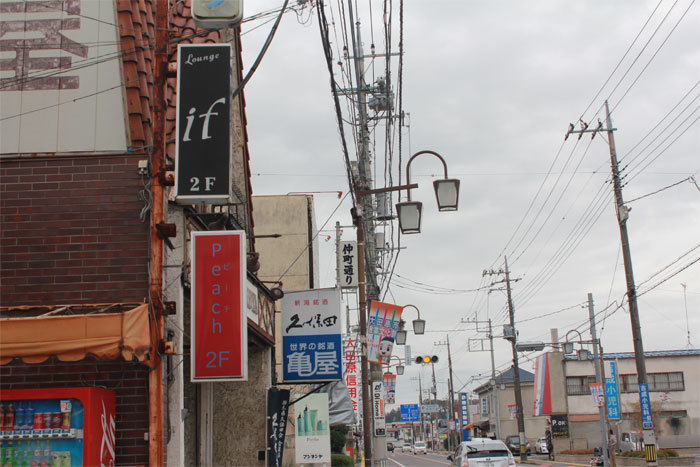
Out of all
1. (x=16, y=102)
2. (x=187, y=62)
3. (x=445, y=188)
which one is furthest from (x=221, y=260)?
(x=445, y=188)

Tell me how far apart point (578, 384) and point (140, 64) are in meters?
56.5

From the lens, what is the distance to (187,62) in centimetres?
894

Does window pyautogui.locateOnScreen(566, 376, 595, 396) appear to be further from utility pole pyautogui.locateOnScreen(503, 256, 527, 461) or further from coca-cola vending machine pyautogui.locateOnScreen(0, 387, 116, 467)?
coca-cola vending machine pyautogui.locateOnScreen(0, 387, 116, 467)

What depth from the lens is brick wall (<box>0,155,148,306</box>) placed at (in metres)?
8.73

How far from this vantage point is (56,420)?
776 centimetres

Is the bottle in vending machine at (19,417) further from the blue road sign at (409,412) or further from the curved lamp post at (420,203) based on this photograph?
the blue road sign at (409,412)

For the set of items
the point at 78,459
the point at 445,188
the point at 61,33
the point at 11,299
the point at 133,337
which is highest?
the point at 61,33

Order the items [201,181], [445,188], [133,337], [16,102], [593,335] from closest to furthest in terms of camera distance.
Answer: [133,337] → [201,181] → [16,102] → [445,188] → [593,335]

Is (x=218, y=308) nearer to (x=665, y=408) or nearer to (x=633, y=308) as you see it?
(x=633, y=308)

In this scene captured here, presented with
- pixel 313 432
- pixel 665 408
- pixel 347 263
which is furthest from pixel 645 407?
pixel 665 408

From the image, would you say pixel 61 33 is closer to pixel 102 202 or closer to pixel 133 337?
pixel 102 202

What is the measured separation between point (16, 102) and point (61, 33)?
1202mm

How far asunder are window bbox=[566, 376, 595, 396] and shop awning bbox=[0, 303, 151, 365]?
56.5m

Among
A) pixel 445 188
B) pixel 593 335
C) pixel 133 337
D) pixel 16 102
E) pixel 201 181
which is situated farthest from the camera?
pixel 593 335
